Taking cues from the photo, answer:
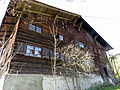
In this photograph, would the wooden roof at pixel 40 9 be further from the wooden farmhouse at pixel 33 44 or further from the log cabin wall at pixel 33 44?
the log cabin wall at pixel 33 44

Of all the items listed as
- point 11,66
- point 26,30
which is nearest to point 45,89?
point 11,66

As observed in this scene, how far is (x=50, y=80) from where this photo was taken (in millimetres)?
7605

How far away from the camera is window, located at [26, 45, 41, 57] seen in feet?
25.6

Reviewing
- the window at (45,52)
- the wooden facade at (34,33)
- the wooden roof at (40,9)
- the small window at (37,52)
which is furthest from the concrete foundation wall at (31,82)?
the wooden roof at (40,9)

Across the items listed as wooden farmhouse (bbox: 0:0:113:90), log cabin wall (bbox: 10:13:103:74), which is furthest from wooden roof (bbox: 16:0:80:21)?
log cabin wall (bbox: 10:13:103:74)

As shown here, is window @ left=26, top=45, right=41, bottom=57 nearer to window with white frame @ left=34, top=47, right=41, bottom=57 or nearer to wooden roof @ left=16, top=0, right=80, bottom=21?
window with white frame @ left=34, top=47, right=41, bottom=57

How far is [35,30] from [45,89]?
6.04 meters

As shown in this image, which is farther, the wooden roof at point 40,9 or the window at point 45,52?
the wooden roof at point 40,9

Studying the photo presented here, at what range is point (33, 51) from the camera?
26.7ft

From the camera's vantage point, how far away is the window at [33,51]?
25.6 ft

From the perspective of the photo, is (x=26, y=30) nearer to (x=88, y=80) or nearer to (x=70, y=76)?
(x=70, y=76)

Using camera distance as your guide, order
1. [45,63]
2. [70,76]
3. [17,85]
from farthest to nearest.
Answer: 1. [70,76]
2. [45,63]
3. [17,85]

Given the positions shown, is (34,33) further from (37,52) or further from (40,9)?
(40,9)

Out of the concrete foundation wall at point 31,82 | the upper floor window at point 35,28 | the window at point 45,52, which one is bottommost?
the concrete foundation wall at point 31,82
